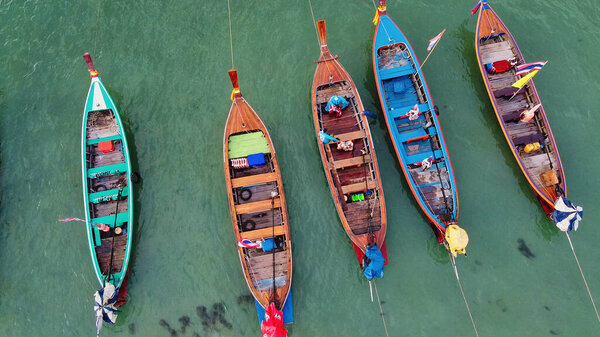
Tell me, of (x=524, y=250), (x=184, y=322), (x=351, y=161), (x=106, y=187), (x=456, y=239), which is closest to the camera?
(x=456, y=239)

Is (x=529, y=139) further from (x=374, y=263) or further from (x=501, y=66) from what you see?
(x=374, y=263)

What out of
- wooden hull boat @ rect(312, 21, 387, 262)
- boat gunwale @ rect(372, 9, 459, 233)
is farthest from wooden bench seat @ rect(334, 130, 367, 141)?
boat gunwale @ rect(372, 9, 459, 233)

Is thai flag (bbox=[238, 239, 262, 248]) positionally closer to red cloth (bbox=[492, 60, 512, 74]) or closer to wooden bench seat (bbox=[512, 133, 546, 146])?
wooden bench seat (bbox=[512, 133, 546, 146])

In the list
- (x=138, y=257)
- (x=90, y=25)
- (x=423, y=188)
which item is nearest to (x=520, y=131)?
(x=423, y=188)

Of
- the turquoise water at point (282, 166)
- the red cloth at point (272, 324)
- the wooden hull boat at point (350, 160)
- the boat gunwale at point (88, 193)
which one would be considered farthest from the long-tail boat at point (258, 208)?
the boat gunwale at point (88, 193)

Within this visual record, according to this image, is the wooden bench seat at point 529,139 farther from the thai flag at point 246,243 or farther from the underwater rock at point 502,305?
the thai flag at point 246,243

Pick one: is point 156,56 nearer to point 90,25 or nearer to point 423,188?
point 90,25

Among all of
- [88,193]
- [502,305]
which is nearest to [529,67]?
[502,305]
